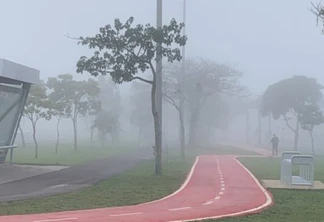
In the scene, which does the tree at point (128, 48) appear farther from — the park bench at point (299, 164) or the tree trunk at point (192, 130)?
the tree trunk at point (192, 130)

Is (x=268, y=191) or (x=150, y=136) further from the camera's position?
(x=150, y=136)

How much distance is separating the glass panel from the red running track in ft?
33.3

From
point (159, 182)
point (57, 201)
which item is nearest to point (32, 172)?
point (159, 182)

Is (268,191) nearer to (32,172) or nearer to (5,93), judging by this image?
(32,172)

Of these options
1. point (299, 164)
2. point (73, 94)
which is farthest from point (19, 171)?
point (73, 94)

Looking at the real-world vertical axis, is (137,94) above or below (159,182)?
above

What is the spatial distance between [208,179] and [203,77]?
3486 centimetres

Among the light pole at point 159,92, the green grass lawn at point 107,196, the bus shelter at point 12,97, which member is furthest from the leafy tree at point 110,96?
the green grass lawn at point 107,196

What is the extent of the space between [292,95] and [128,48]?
3521cm

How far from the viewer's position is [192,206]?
13.4 meters

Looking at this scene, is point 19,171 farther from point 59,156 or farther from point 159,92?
point 59,156

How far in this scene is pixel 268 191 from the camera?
16.9 m

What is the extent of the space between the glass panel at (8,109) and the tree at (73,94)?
34.5 ft

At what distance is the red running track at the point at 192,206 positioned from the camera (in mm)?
11133
